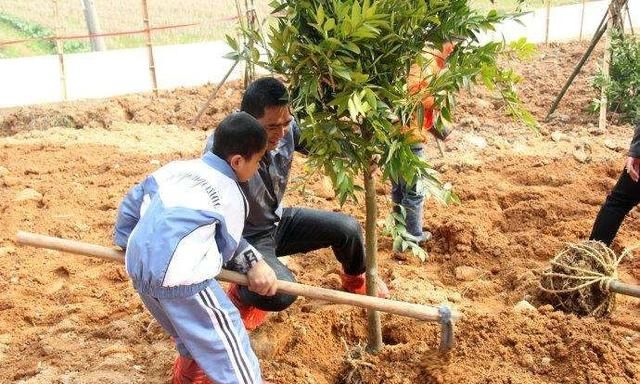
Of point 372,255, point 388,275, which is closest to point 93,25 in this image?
point 388,275

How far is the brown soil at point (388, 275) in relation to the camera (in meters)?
3.31

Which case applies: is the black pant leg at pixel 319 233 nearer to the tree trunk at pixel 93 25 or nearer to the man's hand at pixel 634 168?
the man's hand at pixel 634 168

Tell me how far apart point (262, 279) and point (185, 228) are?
513 millimetres

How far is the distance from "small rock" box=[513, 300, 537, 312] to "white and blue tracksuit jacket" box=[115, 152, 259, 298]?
1763 mm

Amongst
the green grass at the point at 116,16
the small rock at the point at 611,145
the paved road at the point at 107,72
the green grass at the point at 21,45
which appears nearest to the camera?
the small rock at the point at 611,145

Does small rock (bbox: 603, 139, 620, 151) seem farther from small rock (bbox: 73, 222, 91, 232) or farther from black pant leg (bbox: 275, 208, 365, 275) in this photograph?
small rock (bbox: 73, 222, 91, 232)

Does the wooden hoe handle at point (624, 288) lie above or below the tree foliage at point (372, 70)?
below

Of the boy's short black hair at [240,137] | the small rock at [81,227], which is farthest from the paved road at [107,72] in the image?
the boy's short black hair at [240,137]

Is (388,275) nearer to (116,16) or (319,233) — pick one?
(319,233)

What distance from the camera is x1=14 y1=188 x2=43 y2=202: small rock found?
232 inches

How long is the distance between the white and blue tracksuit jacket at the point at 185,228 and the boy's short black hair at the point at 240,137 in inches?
2.5

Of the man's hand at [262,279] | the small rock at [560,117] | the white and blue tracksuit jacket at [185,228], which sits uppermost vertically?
the white and blue tracksuit jacket at [185,228]

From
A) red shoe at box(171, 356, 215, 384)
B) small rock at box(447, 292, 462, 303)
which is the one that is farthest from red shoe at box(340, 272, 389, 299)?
red shoe at box(171, 356, 215, 384)

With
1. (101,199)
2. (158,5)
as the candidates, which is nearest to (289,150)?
(101,199)
